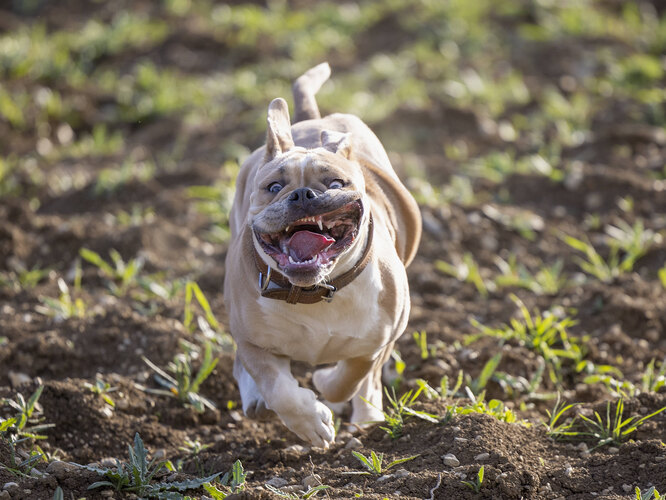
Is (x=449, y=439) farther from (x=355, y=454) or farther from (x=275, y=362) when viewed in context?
(x=275, y=362)

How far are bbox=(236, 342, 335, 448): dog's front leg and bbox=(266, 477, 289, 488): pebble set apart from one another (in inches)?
7.3

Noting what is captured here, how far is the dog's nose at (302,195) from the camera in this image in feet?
11.3

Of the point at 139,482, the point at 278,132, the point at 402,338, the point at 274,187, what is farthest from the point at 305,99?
the point at 139,482

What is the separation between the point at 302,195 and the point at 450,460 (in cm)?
118

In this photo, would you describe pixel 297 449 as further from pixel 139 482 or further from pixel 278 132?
pixel 278 132

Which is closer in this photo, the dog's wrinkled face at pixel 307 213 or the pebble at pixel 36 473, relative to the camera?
the dog's wrinkled face at pixel 307 213

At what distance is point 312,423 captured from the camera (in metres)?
3.81

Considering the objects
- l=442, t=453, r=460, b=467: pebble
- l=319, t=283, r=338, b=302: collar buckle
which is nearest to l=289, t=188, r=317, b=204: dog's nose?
l=319, t=283, r=338, b=302: collar buckle

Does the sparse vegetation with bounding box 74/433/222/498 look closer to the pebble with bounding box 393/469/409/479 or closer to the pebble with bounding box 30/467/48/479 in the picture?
the pebble with bounding box 30/467/48/479

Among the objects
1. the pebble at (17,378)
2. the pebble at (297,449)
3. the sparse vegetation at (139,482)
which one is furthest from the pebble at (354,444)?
the pebble at (17,378)

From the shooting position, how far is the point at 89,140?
844cm

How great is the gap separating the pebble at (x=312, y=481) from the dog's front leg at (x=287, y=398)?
172 millimetres

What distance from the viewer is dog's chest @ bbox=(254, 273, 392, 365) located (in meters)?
3.79

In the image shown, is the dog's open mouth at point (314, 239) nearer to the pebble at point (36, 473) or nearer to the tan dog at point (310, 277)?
the tan dog at point (310, 277)
